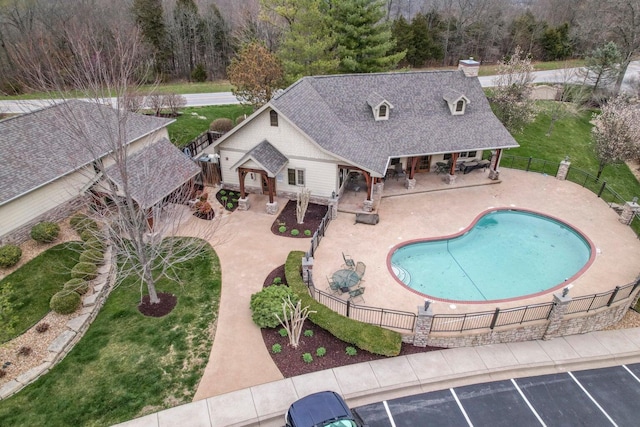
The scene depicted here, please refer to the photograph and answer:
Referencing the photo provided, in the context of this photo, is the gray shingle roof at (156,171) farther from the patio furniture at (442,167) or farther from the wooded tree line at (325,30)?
the patio furniture at (442,167)

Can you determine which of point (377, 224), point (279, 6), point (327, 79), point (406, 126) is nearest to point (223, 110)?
point (279, 6)

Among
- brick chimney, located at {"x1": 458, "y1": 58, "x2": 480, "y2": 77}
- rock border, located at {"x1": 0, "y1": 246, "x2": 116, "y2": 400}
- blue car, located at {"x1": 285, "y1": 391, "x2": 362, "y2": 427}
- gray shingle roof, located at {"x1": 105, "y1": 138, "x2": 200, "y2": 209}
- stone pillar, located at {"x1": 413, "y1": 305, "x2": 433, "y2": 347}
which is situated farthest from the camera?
brick chimney, located at {"x1": 458, "y1": 58, "x2": 480, "y2": 77}

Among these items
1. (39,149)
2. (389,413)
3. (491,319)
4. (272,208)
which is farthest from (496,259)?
(39,149)

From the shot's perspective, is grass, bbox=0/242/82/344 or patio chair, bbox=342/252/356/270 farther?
patio chair, bbox=342/252/356/270

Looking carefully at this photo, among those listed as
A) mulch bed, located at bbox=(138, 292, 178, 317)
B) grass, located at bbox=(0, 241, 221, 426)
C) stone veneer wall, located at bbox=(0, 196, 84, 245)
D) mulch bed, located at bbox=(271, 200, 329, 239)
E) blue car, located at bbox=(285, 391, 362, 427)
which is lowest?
grass, located at bbox=(0, 241, 221, 426)

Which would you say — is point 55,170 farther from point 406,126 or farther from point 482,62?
point 482,62

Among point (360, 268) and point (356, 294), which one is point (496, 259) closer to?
Answer: point (360, 268)

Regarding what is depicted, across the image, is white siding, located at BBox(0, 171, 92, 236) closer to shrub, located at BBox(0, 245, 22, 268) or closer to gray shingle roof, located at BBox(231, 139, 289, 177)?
shrub, located at BBox(0, 245, 22, 268)

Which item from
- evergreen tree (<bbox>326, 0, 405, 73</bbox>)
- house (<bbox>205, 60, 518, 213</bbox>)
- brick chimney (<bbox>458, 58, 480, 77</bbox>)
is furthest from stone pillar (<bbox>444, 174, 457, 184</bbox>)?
evergreen tree (<bbox>326, 0, 405, 73</bbox>)
